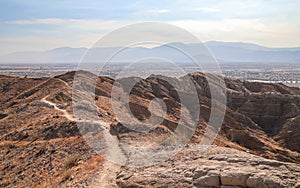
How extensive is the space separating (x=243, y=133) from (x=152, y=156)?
2583cm

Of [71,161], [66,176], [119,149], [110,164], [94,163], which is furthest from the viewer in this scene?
[119,149]

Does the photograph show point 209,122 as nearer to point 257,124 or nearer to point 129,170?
point 257,124

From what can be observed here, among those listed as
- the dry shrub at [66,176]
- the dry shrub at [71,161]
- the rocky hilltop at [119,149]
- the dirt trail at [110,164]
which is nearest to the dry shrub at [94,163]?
the rocky hilltop at [119,149]

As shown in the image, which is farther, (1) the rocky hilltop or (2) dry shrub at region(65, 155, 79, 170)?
(2) dry shrub at region(65, 155, 79, 170)

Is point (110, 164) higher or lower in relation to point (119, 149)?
lower

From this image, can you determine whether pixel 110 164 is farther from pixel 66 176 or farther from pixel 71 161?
pixel 71 161

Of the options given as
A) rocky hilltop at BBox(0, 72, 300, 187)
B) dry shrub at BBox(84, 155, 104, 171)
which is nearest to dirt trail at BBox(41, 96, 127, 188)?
rocky hilltop at BBox(0, 72, 300, 187)

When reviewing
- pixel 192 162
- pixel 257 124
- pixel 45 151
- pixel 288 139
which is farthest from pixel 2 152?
pixel 257 124

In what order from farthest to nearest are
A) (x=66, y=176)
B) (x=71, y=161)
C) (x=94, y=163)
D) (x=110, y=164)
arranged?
(x=71, y=161) → (x=94, y=163) → (x=110, y=164) → (x=66, y=176)

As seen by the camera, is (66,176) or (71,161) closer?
(66,176)

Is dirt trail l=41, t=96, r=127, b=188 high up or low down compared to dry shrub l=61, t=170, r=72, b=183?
up

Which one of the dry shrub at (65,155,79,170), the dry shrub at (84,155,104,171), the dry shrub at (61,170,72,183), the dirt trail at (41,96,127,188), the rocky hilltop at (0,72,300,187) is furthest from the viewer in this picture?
the dry shrub at (65,155,79,170)

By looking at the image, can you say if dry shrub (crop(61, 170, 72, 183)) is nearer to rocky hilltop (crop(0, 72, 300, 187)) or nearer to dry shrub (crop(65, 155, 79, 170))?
rocky hilltop (crop(0, 72, 300, 187))

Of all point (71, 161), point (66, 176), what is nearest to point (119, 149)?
point (71, 161)
